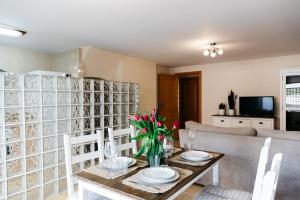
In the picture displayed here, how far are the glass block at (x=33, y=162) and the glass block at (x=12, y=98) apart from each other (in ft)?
2.18

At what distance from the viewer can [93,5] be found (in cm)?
205

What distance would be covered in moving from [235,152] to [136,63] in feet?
10.1

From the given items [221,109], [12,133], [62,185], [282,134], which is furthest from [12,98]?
[221,109]

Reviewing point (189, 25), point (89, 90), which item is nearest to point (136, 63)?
point (89, 90)

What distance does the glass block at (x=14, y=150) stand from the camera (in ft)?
7.27

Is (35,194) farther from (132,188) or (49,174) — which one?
(132,188)

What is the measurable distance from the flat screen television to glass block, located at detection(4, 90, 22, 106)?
4571 millimetres

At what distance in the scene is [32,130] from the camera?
7.97 feet

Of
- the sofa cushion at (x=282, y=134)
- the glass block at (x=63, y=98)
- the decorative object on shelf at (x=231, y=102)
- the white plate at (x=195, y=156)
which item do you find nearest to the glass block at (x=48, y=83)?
the glass block at (x=63, y=98)

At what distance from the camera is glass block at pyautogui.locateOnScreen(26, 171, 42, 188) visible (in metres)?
2.40

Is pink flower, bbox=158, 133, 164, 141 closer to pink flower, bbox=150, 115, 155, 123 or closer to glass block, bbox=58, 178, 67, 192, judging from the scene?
pink flower, bbox=150, 115, 155, 123

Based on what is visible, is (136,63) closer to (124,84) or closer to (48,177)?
(124,84)

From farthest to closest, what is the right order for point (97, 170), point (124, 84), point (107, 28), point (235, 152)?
point (124, 84)
point (107, 28)
point (235, 152)
point (97, 170)

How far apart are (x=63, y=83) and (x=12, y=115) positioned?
2.44ft
